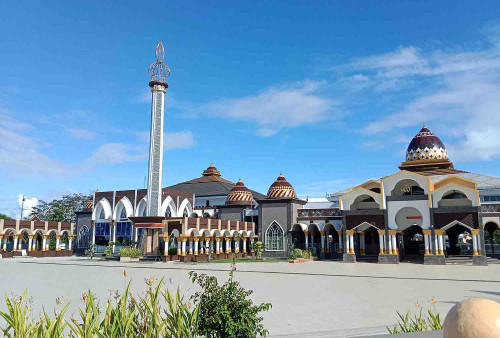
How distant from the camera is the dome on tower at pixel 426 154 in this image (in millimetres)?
42469

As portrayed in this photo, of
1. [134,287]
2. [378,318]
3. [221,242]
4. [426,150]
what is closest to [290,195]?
[221,242]

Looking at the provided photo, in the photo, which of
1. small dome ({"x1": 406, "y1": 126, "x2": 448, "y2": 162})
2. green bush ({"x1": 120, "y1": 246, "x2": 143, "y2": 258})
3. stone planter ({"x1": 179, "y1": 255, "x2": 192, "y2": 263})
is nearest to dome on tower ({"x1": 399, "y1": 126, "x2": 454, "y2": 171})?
small dome ({"x1": 406, "y1": 126, "x2": 448, "y2": 162})

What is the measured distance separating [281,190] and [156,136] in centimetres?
1329

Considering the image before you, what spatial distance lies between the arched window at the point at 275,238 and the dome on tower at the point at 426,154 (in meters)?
15.6

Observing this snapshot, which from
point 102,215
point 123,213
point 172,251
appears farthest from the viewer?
point 102,215

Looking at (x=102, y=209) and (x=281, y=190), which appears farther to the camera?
(x=102, y=209)

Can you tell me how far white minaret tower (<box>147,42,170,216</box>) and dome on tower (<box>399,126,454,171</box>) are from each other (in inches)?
1017

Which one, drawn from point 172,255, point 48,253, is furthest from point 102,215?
point 172,255

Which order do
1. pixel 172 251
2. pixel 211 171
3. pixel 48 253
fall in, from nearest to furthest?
pixel 172 251
pixel 48 253
pixel 211 171

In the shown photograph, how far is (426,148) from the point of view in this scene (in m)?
43.5

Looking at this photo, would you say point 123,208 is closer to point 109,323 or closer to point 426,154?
point 426,154

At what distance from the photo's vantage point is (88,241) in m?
45.1

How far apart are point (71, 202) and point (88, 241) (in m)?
25.8

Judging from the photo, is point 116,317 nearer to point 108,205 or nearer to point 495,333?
point 495,333
